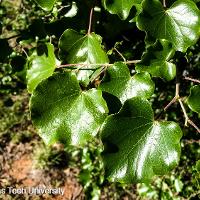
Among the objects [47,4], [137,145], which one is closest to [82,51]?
[47,4]

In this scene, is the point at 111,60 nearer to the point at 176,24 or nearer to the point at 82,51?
the point at 82,51

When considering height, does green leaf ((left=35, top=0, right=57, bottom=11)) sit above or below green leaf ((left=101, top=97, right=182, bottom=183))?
above

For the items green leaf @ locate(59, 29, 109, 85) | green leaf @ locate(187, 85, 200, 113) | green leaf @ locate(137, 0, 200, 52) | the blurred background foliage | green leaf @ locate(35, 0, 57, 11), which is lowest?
the blurred background foliage

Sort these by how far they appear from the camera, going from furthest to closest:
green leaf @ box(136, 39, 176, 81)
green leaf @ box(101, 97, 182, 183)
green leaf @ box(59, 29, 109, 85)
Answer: green leaf @ box(59, 29, 109, 85)
green leaf @ box(136, 39, 176, 81)
green leaf @ box(101, 97, 182, 183)

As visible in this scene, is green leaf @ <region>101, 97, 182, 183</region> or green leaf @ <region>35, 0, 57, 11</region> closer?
green leaf @ <region>101, 97, 182, 183</region>

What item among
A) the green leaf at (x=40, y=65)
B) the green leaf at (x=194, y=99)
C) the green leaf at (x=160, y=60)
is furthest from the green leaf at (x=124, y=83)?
the green leaf at (x=40, y=65)

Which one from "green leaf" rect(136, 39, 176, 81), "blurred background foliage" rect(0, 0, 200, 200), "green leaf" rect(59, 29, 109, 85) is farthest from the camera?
"blurred background foliage" rect(0, 0, 200, 200)

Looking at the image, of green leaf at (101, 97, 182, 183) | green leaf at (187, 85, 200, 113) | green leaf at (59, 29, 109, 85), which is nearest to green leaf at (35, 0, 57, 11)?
green leaf at (59, 29, 109, 85)

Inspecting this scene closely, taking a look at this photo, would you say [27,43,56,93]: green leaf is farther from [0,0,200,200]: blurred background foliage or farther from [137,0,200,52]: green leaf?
[137,0,200,52]: green leaf
